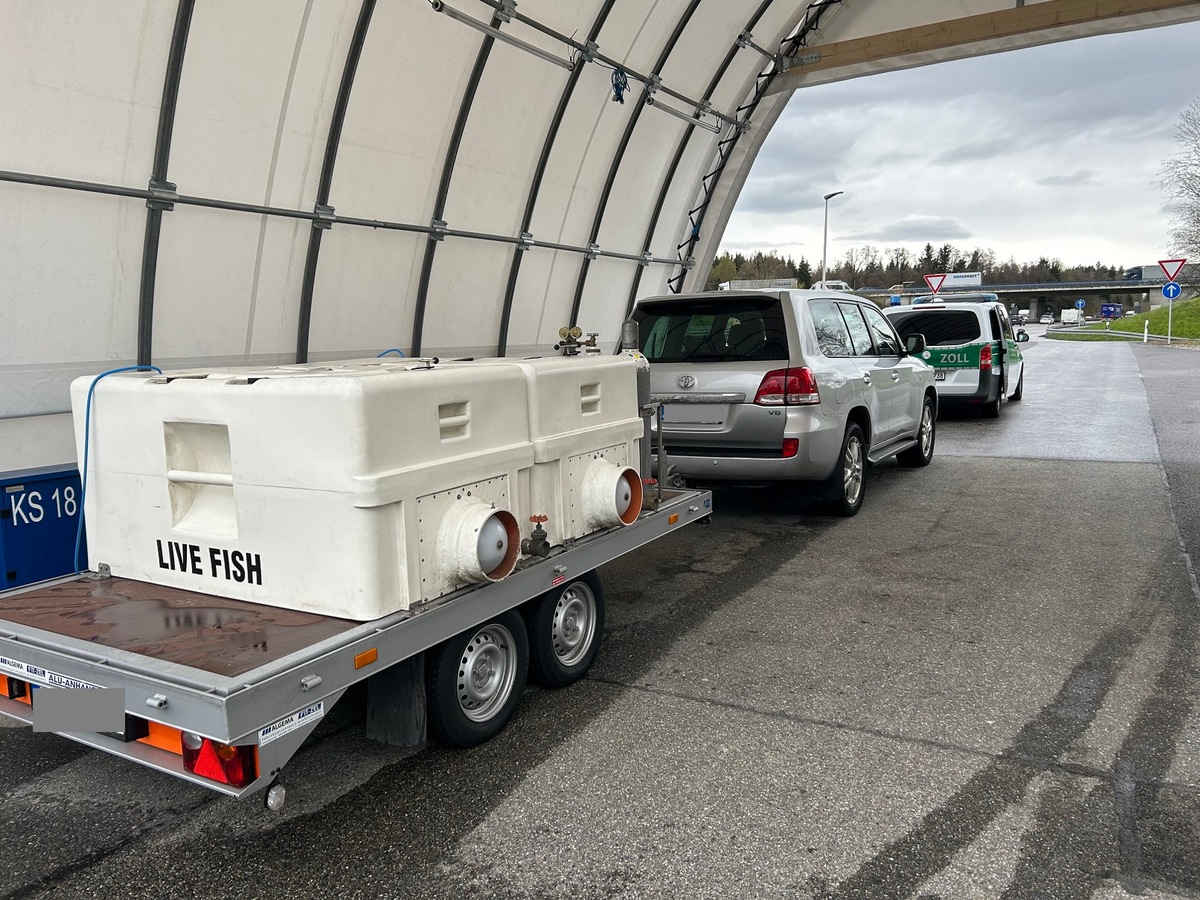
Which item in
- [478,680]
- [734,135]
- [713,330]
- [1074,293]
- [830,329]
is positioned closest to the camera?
[478,680]

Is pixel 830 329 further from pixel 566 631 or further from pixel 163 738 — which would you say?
pixel 163 738

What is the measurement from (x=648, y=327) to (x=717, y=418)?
104cm

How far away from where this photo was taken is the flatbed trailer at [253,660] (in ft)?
8.75

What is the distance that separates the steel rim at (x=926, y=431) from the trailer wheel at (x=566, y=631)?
6.82m

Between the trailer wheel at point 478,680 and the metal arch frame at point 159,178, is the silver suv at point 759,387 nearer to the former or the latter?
the trailer wheel at point 478,680

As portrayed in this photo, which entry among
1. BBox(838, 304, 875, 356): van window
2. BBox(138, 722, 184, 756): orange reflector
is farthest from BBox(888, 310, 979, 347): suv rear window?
BBox(138, 722, 184, 756): orange reflector

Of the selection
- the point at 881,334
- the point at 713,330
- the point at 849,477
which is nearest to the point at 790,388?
the point at 713,330

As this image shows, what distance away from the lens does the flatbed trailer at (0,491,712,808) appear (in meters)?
2.67

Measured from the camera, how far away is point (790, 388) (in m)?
6.97

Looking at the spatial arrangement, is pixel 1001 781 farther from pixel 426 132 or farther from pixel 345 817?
pixel 426 132

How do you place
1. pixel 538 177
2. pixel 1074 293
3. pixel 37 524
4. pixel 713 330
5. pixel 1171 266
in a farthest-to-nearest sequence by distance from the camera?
1. pixel 1074 293
2. pixel 1171 266
3. pixel 538 177
4. pixel 713 330
5. pixel 37 524

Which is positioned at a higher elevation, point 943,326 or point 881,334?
point 943,326

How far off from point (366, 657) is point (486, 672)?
3.08 feet

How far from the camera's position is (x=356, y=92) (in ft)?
25.8
